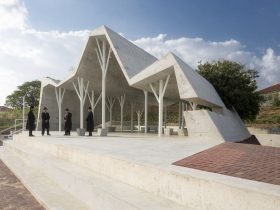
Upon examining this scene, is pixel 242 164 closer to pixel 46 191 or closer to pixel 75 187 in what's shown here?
pixel 75 187

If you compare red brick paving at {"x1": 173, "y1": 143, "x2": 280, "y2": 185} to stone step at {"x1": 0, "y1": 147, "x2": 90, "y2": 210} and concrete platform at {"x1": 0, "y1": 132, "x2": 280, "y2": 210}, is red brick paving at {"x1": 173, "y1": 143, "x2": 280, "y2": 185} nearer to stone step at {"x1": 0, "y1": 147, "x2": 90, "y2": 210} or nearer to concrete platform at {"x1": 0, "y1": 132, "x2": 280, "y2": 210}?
concrete platform at {"x1": 0, "y1": 132, "x2": 280, "y2": 210}

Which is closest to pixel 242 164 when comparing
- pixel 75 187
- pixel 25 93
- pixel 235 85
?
pixel 75 187

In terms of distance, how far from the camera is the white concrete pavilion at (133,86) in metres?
13.7

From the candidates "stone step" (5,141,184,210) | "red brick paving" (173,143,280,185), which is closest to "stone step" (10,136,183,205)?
"stone step" (5,141,184,210)

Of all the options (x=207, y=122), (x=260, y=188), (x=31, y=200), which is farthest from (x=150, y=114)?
(x=260, y=188)

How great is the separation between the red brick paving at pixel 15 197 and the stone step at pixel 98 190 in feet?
2.70

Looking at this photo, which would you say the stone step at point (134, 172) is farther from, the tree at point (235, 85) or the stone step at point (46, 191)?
the tree at point (235, 85)

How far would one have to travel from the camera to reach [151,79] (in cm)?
1698

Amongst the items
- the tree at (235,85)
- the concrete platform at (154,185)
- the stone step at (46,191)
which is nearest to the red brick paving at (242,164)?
the concrete platform at (154,185)

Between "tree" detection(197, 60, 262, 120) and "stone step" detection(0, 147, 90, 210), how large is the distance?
23207 millimetres

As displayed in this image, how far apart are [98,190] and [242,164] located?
8.89 ft

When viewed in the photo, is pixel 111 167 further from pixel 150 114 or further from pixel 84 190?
pixel 150 114

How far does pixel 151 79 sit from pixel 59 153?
692 centimetres

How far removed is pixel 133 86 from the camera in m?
18.2
